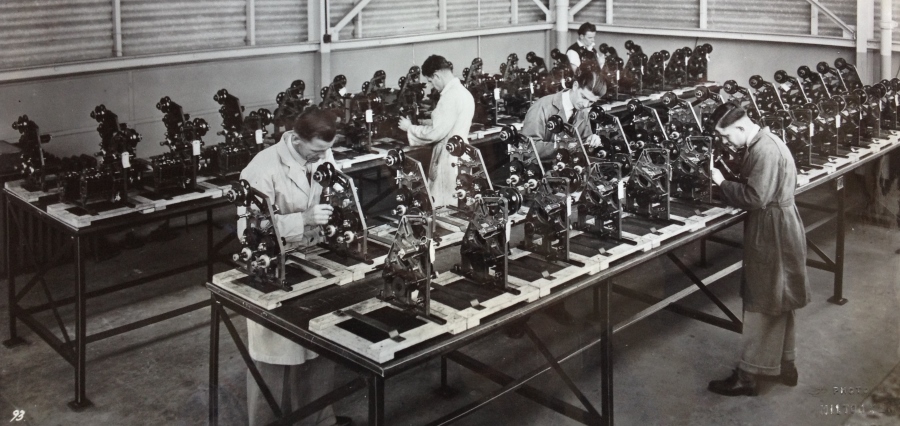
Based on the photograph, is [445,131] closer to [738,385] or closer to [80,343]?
[738,385]

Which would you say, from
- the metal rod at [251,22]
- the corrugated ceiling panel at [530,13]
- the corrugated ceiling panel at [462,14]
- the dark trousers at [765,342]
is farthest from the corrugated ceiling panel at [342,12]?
the dark trousers at [765,342]

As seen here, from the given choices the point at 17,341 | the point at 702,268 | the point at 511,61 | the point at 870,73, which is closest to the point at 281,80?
the point at 511,61

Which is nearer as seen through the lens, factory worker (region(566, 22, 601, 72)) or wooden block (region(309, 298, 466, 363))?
wooden block (region(309, 298, 466, 363))

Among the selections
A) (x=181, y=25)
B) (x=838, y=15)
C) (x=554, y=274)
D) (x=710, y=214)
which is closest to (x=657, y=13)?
(x=838, y=15)

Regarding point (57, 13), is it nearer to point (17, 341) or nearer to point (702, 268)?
point (17, 341)

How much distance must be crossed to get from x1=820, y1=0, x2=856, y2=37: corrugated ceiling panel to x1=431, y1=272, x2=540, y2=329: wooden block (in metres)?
6.25

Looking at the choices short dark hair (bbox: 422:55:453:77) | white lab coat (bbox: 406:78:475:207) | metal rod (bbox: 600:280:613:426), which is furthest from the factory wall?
metal rod (bbox: 600:280:613:426)

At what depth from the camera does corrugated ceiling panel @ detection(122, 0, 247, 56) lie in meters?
6.77

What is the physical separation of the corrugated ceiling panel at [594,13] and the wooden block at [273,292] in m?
7.99

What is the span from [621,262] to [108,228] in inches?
111

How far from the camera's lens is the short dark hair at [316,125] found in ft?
12.3

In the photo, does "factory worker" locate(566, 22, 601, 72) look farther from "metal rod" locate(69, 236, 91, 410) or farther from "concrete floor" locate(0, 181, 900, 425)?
"metal rod" locate(69, 236, 91, 410)

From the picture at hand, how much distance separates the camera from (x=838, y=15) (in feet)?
27.5

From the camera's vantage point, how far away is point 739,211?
4.91m
